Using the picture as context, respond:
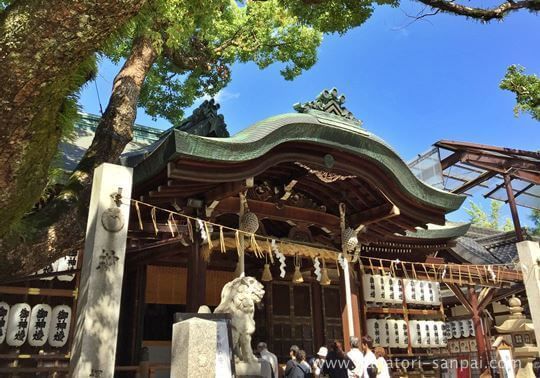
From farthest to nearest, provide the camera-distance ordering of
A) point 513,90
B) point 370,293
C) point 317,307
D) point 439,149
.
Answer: point 439,149 < point 317,307 < point 370,293 < point 513,90

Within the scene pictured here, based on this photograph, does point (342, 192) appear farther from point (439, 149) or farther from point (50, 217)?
point (439, 149)

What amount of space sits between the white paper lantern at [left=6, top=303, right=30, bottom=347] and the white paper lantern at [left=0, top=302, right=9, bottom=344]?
53 millimetres

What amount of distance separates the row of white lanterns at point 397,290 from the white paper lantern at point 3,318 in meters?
7.82

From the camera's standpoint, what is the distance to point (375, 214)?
955 centimetres

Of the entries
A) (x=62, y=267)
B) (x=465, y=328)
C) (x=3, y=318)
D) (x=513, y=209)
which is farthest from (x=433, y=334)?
(x=3, y=318)

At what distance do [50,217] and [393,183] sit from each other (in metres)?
6.15

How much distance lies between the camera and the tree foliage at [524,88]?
9.90m

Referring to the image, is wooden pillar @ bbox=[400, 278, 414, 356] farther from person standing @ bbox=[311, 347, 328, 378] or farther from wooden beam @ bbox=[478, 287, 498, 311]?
person standing @ bbox=[311, 347, 328, 378]

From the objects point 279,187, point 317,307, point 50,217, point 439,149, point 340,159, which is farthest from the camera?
point 439,149

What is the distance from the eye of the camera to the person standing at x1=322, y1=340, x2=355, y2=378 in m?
7.02

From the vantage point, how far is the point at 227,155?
6.98m

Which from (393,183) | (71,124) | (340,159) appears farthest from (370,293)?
(71,124)

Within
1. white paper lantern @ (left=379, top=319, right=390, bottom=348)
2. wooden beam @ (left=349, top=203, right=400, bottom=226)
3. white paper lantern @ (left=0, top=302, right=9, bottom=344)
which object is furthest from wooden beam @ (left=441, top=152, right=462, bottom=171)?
white paper lantern @ (left=0, top=302, right=9, bottom=344)

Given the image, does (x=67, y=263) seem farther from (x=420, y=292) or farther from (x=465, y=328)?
(x=465, y=328)
